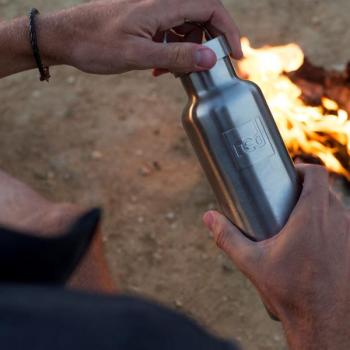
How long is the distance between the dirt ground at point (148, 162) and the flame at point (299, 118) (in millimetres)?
549

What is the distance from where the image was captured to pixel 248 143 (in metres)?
1.18

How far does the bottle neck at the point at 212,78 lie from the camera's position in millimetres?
1211

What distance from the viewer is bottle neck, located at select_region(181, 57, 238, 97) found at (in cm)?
121

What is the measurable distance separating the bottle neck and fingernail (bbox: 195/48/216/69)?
0.05 feet

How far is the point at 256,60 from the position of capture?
7.07ft

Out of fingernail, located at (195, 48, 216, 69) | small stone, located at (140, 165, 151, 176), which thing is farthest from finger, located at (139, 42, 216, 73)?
small stone, located at (140, 165, 151, 176)

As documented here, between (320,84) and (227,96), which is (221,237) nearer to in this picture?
(227,96)

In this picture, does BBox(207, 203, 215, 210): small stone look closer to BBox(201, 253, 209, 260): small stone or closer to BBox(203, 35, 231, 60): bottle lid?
BBox(201, 253, 209, 260): small stone

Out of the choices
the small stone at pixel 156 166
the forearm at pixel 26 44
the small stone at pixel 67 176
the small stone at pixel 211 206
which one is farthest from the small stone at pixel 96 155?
the forearm at pixel 26 44

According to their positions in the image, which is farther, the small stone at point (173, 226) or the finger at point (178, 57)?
the small stone at point (173, 226)

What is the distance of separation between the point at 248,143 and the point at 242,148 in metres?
0.02

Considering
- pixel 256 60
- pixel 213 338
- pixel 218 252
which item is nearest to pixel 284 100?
pixel 256 60

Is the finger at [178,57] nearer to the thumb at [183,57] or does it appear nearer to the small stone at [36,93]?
the thumb at [183,57]

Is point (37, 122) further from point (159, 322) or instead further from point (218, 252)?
point (159, 322)
